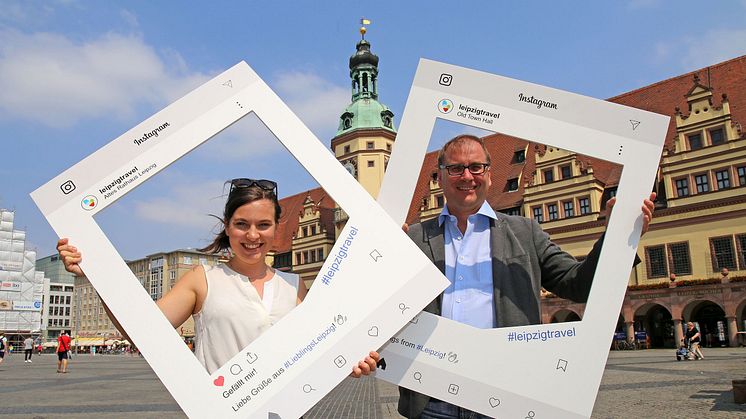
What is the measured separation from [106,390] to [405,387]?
1294cm

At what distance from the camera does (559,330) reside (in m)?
2.54

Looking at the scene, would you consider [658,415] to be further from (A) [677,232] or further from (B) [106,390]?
(A) [677,232]

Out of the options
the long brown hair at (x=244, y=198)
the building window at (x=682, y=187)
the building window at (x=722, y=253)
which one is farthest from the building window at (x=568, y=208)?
the long brown hair at (x=244, y=198)

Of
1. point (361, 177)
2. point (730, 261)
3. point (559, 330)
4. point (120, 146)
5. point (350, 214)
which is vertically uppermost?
point (361, 177)

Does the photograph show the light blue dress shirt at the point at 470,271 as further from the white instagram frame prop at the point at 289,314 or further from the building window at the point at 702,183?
the building window at the point at 702,183

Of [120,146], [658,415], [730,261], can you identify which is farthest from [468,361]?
[730,261]

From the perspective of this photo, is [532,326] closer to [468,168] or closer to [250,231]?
[468,168]

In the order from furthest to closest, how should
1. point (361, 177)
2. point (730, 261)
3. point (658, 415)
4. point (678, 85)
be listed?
point (361, 177) → point (678, 85) → point (730, 261) → point (658, 415)

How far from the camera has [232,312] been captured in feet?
7.79

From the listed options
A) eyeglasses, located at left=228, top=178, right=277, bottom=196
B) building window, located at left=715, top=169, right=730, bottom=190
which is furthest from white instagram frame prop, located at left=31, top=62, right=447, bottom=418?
building window, located at left=715, top=169, right=730, bottom=190

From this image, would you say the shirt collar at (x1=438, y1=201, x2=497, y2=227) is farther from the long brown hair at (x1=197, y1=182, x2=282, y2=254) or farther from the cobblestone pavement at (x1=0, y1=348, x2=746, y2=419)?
the cobblestone pavement at (x1=0, y1=348, x2=746, y2=419)

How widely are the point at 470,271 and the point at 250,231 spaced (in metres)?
0.97

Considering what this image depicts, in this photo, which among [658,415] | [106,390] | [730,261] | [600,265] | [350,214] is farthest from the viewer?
[730,261]

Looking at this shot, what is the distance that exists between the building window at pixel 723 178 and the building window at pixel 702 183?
49 cm
